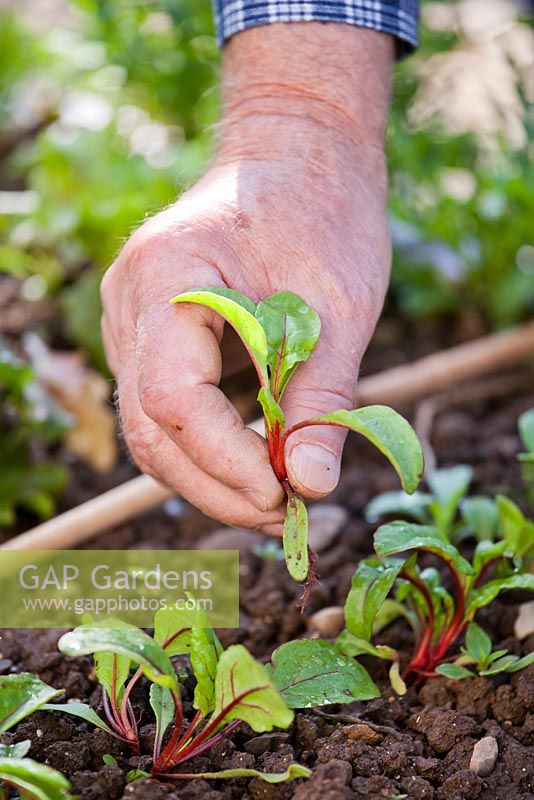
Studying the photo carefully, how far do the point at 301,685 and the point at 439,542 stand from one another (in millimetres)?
237

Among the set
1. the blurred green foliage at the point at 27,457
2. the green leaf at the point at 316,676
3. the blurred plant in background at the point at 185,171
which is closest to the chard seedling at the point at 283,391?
the green leaf at the point at 316,676

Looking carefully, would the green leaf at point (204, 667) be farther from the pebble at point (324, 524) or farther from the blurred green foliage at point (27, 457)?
the blurred green foliage at point (27, 457)

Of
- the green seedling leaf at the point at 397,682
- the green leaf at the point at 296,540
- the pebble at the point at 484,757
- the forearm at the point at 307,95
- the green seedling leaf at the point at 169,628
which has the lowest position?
the green seedling leaf at the point at 397,682

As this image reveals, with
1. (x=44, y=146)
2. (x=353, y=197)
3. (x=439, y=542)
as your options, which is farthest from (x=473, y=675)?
(x=44, y=146)

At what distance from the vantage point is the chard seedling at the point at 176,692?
37.8 inches

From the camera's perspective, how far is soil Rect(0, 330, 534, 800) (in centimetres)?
104

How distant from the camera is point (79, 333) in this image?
7.46 ft

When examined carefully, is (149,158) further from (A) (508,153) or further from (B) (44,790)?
(B) (44,790)

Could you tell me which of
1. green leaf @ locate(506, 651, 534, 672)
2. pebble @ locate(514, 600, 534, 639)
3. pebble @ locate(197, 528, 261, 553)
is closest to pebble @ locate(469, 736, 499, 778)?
green leaf @ locate(506, 651, 534, 672)

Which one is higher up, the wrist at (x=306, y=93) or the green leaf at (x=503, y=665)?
the wrist at (x=306, y=93)

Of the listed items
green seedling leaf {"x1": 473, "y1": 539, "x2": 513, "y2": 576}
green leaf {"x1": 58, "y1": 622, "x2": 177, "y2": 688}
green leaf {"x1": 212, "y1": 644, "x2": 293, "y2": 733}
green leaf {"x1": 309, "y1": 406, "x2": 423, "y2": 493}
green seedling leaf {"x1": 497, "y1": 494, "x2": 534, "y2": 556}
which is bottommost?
green seedling leaf {"x1": 497, "y1": 494, "x2": 534, "y2": 556}

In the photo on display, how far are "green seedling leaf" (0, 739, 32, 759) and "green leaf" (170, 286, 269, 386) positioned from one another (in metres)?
0.46

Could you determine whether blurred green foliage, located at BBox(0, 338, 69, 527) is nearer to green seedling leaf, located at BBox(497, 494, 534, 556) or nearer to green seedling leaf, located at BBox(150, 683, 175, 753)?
green seedling leaf, located at BBox(150, 683, 175, 753)

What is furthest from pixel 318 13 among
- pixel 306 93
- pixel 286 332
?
pixel 286 332
